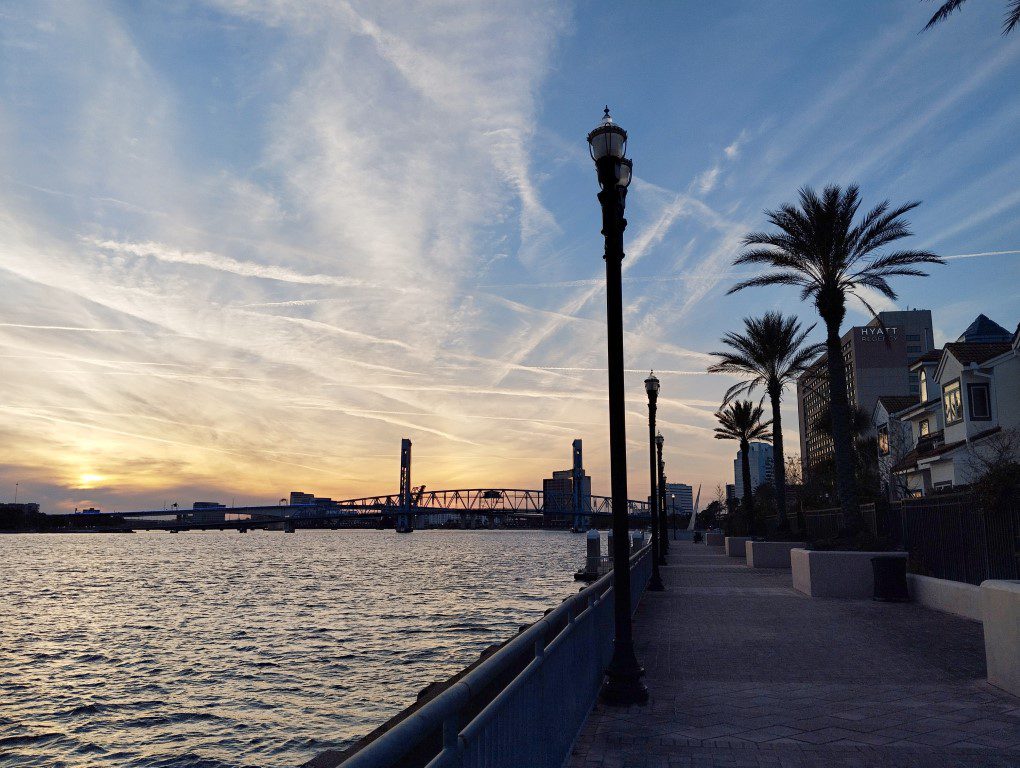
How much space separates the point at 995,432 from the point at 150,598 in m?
44.2

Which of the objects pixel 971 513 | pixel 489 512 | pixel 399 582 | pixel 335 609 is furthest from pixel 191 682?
pixel 489 512

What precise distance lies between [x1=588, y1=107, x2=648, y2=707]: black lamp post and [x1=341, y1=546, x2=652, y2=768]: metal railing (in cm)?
Result: 28

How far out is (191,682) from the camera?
795 inches

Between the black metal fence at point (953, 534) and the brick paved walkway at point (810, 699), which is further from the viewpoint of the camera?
the black metal fence at point (953, 534)

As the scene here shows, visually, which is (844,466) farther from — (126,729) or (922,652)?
(126,729)

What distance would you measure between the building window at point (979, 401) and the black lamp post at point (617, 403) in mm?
32759

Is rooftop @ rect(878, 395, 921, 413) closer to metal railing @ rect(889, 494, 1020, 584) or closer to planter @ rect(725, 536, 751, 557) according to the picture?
planter @ rect(725, 536, 751, 557)

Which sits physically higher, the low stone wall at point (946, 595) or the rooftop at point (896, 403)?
the rooftop at point (896, 403)

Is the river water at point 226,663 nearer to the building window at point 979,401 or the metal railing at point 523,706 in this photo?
the metal railing at point 523,706

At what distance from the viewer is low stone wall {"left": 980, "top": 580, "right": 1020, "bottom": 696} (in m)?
8.04

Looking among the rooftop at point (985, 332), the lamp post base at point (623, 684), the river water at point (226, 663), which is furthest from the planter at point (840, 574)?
the rooftop at point (985, 332)

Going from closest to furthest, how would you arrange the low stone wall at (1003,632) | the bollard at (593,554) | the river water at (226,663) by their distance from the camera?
the low stone wall at (1003,632) → the river water at (226,663) → the bollard at (593,554)

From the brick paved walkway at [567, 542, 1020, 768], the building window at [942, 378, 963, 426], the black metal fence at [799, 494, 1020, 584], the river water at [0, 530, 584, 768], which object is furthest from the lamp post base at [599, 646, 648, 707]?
the building window at [942, 378, 963, 426]

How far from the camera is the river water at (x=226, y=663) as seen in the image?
1489cm
